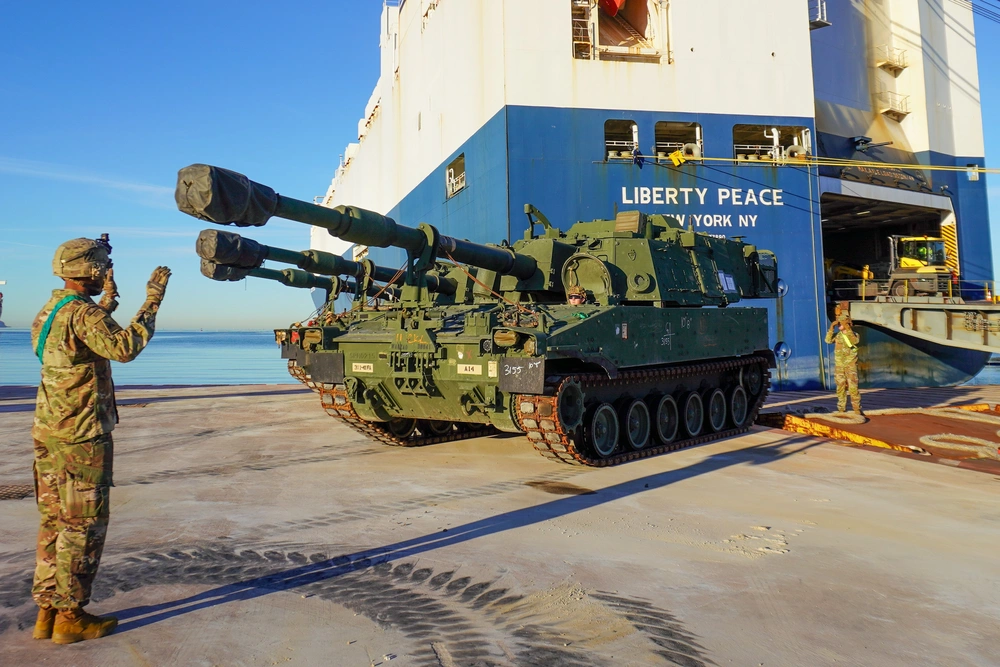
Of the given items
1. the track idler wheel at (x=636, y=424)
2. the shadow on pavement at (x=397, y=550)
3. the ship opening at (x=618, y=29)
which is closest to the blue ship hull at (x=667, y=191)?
the ship opening at (x=618, y=29)

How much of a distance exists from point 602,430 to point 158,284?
6404 millimetres

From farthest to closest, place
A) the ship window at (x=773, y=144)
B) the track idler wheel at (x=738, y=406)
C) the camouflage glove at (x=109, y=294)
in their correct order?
the ship window at (x=773, y=144), the track idler wheel at (x=738, y=406), the camouflage glove at (x=109, y=294)

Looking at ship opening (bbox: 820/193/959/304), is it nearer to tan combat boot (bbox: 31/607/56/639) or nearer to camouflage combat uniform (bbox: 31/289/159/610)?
camouflage combat uniform (bbox: 31/289/159/610)

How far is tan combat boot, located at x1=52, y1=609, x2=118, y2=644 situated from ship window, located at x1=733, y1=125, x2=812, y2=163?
1946 centimetres

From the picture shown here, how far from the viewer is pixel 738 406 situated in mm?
12500

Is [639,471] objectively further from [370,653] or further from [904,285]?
[904,285]

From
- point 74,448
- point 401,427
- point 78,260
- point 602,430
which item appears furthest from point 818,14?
point 74,448

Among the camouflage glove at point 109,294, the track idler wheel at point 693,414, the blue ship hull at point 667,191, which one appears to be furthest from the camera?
the blue ship hull at point 667,191

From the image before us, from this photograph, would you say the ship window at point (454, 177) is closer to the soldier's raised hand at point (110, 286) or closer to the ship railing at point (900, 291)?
the ship railing at point (900, 291)

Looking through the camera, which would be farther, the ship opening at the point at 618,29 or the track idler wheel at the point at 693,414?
the ship opening at the point at 618,29

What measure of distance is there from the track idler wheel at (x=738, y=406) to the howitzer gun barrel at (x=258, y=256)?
16.3 ft

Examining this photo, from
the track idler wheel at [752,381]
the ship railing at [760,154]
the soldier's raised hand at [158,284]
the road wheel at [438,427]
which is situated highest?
the ship railing at [760,154]

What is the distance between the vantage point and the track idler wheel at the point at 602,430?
360 inches

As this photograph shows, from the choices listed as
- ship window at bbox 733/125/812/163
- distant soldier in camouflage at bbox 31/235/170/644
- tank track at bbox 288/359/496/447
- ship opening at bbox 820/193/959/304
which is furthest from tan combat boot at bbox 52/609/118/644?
ship opening at bbox 820/193/959/304
